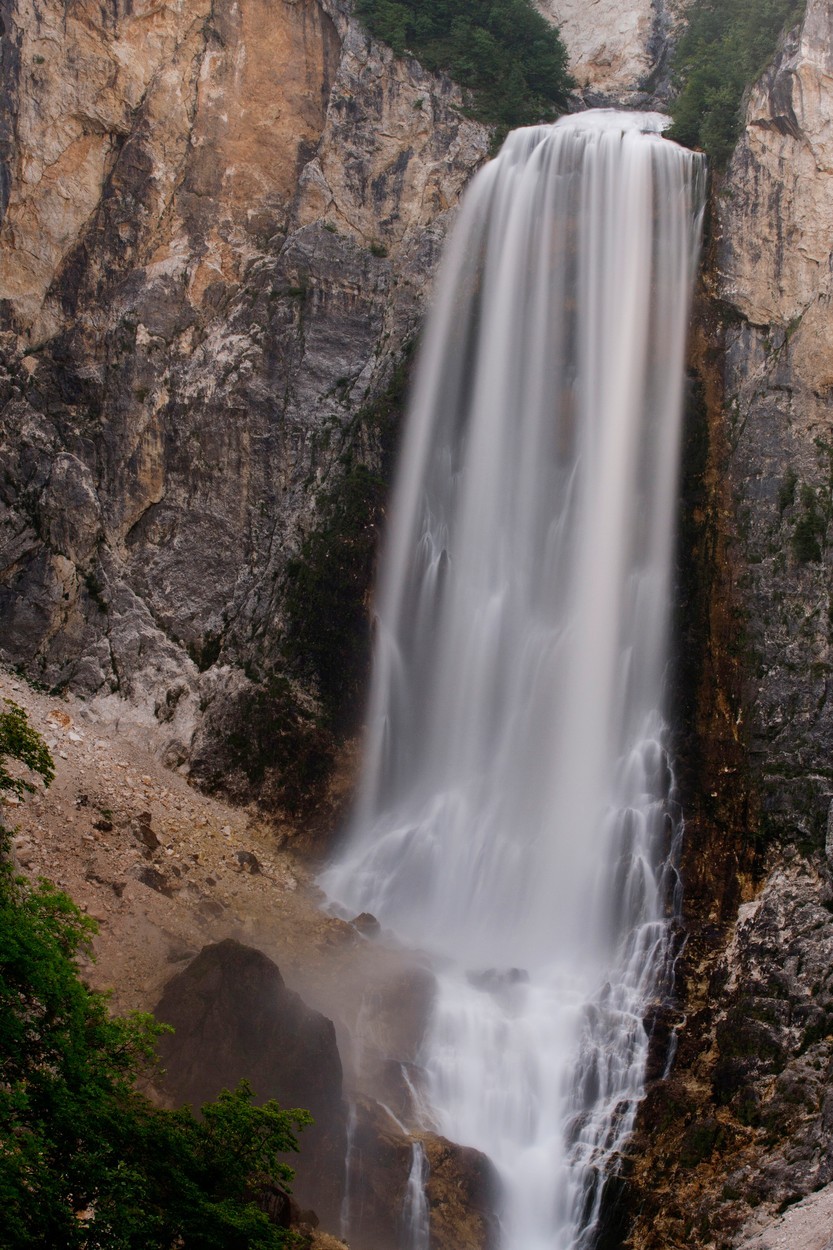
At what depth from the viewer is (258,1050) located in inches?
766

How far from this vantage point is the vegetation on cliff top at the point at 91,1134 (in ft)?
35.7

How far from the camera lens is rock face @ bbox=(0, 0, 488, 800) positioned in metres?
29.3

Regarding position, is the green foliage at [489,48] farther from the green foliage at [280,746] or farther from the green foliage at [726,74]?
the green foliage at [280,746]

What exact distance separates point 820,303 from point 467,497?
33.5ft

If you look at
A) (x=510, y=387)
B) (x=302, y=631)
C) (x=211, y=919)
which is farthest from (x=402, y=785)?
(x=510, y=387)

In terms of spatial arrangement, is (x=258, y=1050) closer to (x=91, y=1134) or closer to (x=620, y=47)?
(x=91, y=1134)

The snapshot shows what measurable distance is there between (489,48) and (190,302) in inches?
518

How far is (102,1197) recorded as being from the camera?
449 inches

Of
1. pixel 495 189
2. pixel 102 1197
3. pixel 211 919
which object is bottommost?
pixel 102 1197

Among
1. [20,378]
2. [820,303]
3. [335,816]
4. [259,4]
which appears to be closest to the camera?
[820,303]

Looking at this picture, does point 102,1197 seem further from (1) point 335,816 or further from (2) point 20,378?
(2) point 20,378

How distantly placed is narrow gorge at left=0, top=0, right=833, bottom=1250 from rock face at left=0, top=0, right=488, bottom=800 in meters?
0.12

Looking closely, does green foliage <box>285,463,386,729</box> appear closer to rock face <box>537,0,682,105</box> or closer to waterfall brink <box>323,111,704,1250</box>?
waterfall brink <box>323,111,704,1250</box>

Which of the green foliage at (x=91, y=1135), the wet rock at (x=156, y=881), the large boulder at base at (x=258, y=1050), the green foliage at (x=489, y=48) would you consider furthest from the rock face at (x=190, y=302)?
the green foliage at (x=91, y=1135)
